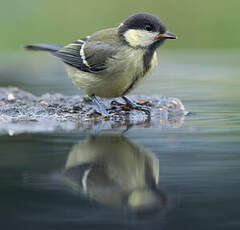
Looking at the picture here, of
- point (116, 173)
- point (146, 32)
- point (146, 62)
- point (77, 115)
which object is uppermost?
point (146, 32)

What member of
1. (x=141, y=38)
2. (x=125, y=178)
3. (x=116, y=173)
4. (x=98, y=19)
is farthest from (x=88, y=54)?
(x=98, y=19)

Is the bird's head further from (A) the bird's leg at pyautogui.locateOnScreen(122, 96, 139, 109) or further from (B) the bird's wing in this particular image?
(A) the bird's leg at pyautogui.locateOnScreen(122, 96, 139, 109)

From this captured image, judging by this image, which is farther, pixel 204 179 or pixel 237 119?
pixel 237 119

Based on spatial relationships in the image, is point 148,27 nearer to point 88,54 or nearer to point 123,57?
point 123,57

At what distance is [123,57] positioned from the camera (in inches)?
217

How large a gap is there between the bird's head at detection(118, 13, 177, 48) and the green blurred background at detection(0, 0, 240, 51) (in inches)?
424

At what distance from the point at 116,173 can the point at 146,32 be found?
99.3 inches

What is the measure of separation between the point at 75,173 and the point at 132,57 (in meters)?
2.35

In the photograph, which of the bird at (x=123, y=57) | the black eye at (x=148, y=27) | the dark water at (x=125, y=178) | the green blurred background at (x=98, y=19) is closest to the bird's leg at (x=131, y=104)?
the bird at (x=123, y=57)

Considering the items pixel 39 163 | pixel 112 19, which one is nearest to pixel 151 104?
pixel 39 163

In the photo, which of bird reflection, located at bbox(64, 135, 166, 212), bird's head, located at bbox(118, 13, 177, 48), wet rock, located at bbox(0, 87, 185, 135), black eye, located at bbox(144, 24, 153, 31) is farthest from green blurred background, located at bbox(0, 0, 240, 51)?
bird reflection, located at bbox(64, 135, 166, 212)

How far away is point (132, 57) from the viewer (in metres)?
5.48

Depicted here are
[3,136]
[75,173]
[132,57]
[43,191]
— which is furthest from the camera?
[132,57]

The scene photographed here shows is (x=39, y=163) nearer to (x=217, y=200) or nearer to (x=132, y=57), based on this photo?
(x=217, y=200)
